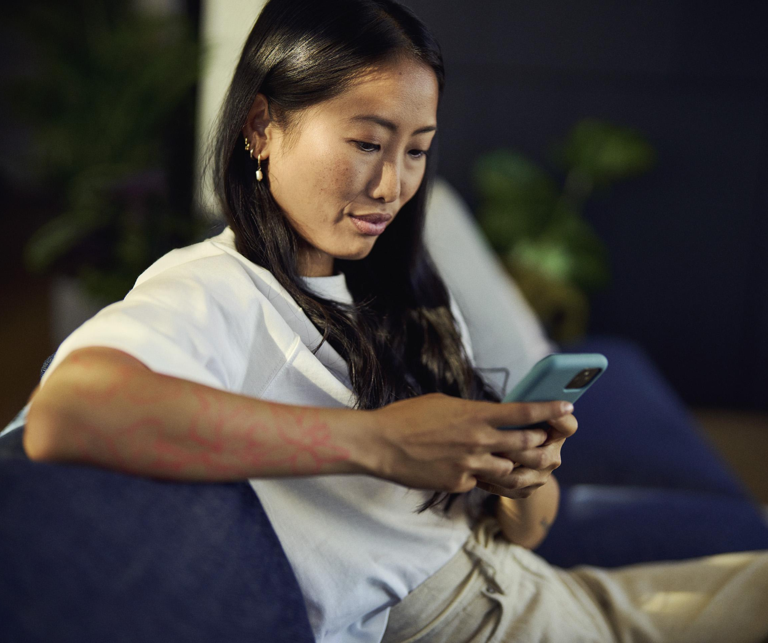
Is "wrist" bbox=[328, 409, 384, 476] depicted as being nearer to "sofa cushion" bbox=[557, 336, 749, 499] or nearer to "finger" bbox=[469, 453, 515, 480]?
"finger" bbox=[469, 453, 515, 480]

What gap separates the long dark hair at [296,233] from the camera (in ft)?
2.66

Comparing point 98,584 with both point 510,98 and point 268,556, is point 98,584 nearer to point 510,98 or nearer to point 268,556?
point 268,556

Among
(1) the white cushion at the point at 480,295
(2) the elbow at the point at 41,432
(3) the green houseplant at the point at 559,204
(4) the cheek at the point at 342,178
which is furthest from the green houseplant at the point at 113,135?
(2) the elbow at the point at 41,432

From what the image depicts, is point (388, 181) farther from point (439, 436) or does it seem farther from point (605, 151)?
point (605, 151)

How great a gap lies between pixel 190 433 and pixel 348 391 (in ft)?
0.92

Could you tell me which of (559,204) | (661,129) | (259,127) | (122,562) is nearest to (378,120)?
(259,127)

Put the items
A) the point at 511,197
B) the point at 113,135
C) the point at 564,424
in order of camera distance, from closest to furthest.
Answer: the point at 564,424, the point at 113,135, the point at 511,197

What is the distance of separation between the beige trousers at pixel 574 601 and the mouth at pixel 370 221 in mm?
428

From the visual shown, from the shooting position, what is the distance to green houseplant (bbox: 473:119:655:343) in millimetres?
2908

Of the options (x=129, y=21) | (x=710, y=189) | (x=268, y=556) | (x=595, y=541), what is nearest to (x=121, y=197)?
(x=129, y=21)

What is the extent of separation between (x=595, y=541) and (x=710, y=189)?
2.22m

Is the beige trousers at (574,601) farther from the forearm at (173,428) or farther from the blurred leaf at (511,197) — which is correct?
the blurred leaf at (511,197)

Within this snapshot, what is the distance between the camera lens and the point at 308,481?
816mm

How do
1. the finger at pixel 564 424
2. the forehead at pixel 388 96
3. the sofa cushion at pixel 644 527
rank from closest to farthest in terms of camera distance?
the finger at pixel 564 424, the forehead at pixel 388 96, the sofa cushion at pixel 644 527
